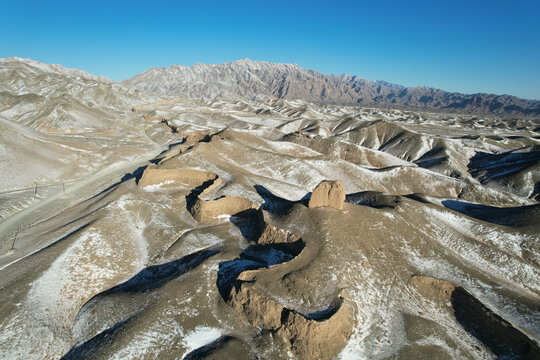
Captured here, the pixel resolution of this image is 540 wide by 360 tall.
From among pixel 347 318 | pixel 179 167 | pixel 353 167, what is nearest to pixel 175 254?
pixel 347 318

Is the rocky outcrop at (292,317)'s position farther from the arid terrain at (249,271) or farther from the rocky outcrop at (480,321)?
the rocky outcrop at (480,321)

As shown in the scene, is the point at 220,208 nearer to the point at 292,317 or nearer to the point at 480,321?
the point at 292,317

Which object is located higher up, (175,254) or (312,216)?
(312,216)

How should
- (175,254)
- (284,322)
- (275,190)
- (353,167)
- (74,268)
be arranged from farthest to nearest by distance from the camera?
(353,167) → (275,190) → (175,254) → (74,268) → (284,322)

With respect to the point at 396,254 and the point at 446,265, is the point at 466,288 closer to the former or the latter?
the point at 446,265

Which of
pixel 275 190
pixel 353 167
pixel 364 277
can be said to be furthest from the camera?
pixel 353 167

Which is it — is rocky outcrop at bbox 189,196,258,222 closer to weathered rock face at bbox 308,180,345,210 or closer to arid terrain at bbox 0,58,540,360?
arid terrain at bbox 0,58,540,360

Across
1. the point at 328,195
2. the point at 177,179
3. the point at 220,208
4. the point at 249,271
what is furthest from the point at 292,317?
the point at 177,179

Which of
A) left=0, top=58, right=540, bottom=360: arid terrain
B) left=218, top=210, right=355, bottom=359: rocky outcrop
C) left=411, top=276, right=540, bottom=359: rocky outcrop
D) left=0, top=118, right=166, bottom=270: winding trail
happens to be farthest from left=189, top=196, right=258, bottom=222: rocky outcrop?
left=411, top=276, right=540, bottom=359: rocky outcrop
